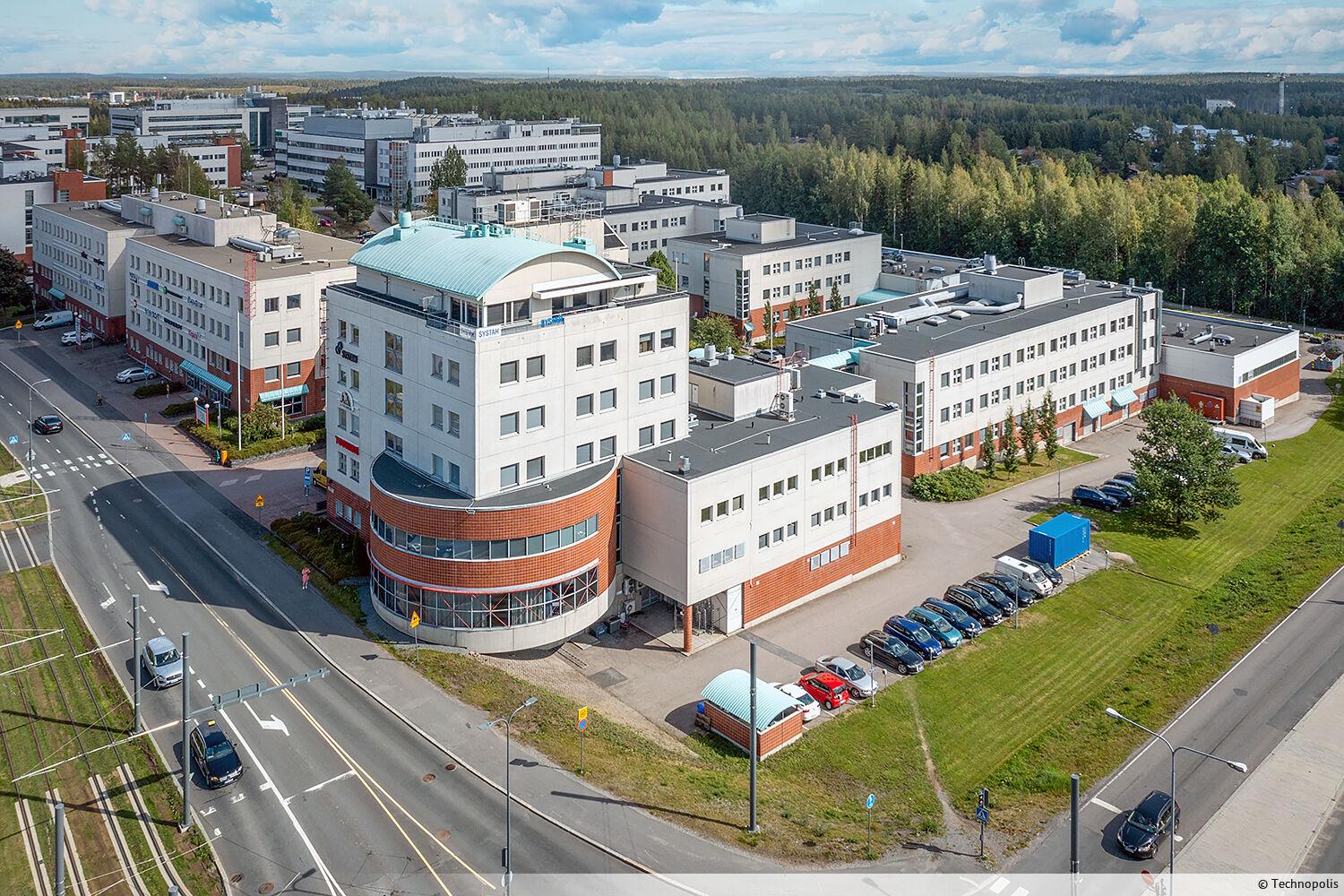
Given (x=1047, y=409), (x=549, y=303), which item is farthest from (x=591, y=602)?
(x=1047, y=409)

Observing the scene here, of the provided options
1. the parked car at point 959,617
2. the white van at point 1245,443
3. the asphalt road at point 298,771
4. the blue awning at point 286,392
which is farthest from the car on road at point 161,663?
the white van at point 1245,443

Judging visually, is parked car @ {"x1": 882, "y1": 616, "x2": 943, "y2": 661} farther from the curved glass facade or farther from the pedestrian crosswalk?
the pedestrian crosswalk

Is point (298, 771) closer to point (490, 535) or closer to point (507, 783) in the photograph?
point (507, 783)

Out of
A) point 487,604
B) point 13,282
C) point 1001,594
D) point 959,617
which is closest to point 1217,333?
point 1001,594

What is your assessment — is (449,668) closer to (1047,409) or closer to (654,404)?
(654,404)

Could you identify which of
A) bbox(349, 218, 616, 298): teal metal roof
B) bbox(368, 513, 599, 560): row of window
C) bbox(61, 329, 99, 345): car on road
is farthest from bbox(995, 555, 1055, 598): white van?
bbox(61, 329, 99, 345): car on road

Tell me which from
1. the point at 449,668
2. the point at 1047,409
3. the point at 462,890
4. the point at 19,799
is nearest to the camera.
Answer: the point at 462,890

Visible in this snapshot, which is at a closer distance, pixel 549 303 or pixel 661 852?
pixel 661 852

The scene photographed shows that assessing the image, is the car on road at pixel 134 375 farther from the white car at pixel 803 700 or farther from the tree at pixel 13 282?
the white car at pixel 803 700
